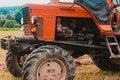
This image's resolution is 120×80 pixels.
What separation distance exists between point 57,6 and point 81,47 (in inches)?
47.9

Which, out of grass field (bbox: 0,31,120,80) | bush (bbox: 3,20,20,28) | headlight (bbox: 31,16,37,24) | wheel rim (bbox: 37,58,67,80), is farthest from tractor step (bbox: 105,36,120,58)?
bush (bbox: 3,20,20,28)

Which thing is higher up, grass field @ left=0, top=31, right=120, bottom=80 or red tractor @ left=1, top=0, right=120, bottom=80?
red tractor @ left=1, top=0, right=120, bottom=80

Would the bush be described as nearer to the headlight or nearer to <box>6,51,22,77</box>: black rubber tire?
<box>6,51,22,77</box>: black rubber tire

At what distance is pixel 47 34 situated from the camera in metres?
9.52

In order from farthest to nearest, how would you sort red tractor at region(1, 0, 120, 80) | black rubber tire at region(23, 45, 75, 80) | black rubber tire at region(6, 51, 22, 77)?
black rubber tire at region(6, 51, 22, 77) → red tractor at region(1, 0, 120, 80) → black rubber tire at region(23, 45, 75, 80)

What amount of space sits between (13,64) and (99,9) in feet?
9.25

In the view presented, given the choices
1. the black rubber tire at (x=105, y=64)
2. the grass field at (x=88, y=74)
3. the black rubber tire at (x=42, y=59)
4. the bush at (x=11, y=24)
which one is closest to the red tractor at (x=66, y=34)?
the black rubber tire at (x=42, y=59)

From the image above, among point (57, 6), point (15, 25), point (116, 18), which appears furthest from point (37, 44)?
point (15, 25)

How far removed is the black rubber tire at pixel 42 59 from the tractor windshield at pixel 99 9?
1.56 m

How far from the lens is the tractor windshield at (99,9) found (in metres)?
9.78

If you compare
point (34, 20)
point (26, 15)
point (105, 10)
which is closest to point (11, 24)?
point (26, 15)

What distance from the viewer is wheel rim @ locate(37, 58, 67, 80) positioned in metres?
8.74

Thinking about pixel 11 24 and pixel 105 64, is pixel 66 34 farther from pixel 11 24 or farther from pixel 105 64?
pixel 11 24

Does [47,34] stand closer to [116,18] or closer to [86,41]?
[86,41]
